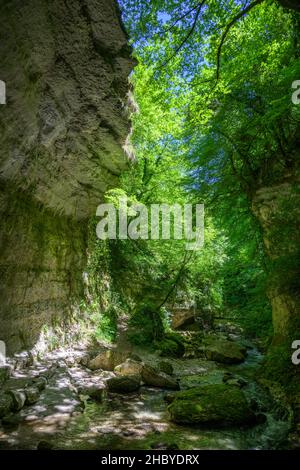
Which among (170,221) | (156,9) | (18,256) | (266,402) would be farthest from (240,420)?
(170,221)

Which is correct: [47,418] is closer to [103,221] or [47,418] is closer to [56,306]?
[56,306]

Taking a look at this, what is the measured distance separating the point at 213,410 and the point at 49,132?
669 centimetres

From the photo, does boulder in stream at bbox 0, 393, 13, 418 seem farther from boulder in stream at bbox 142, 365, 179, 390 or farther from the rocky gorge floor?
boulder in stream at bbox 142, 365, 179, 390

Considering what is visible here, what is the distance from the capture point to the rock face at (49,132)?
18.0ft

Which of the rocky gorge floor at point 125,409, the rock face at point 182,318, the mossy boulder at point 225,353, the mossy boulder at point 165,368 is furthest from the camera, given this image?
the rock face at point 182,318

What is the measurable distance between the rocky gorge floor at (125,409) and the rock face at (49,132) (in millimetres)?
1401

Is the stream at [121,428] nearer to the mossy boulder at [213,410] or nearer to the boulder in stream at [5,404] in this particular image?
the mossy boulder at [213,410]

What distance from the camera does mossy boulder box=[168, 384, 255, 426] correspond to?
15.9 ft

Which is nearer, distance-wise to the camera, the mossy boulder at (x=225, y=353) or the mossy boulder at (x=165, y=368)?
the mossy boulder at (x=165, y=368)

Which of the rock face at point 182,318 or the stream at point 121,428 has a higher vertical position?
the stream at point 121,428

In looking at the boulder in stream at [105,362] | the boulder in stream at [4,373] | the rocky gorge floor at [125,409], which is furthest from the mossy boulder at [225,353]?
the boulder in stream at [4,373]

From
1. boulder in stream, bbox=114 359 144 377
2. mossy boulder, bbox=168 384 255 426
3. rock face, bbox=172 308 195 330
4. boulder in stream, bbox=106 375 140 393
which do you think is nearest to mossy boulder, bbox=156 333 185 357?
boulder in stream, bbox=114 359 144 377

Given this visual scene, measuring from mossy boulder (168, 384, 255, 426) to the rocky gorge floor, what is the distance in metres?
0.01

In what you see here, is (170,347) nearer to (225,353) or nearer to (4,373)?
(225,353)
